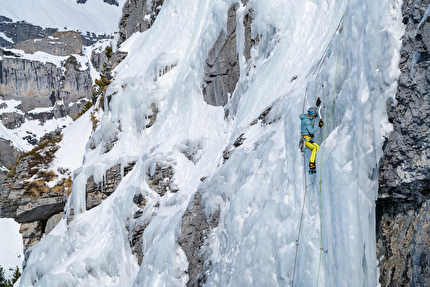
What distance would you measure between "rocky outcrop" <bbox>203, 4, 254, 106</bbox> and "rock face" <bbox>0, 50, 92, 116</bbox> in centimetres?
5967

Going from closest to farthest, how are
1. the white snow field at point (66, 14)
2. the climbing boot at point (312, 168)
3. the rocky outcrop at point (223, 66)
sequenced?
the climbing boot at point (312, 168)
the rocky outcrop at point (223, 66)
the white snow field at point (66, 14)

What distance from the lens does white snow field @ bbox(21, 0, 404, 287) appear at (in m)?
5.84

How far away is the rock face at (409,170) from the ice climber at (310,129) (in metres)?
1.28

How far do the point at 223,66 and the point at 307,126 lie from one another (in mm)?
6640

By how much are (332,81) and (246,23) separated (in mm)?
6106

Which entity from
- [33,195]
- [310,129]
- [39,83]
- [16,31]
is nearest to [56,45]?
[39,83]

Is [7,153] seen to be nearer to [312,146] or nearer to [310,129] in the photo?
[310,129]

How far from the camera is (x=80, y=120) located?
80.8 ft

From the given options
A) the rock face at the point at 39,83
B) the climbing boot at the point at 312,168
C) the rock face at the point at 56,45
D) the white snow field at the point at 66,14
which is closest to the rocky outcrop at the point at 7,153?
the rock face at the point at 39,83

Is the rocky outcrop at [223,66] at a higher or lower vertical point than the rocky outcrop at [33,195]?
higher

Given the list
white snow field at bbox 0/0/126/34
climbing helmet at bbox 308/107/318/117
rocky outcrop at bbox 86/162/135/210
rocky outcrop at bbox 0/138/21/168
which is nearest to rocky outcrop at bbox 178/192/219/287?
climbing helmet at bbox 308/107/318/117

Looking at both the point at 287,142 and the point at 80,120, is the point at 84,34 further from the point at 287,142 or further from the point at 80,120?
the point at 287,142

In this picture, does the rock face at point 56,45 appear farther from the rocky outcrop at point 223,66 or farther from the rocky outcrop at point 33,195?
the rocky outcrop at point 223,66

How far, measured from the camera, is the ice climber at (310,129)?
6664 millimetres
